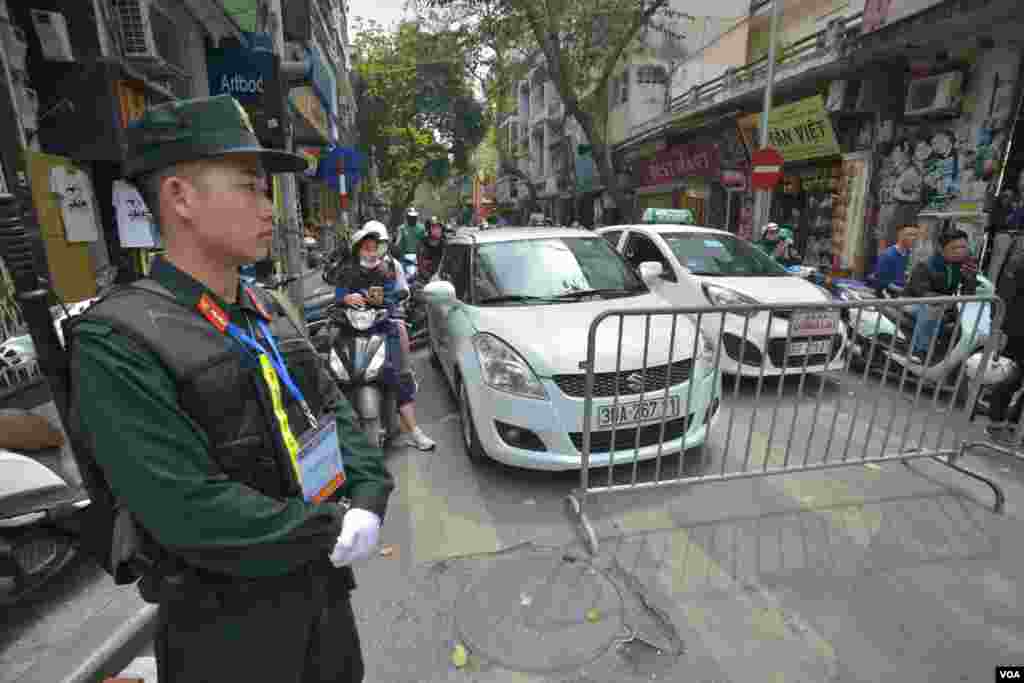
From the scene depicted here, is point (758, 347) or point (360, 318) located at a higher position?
point (360, 318)

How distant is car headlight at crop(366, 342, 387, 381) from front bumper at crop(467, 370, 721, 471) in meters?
0.85

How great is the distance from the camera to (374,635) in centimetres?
242

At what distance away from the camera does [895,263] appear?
22.0 feet

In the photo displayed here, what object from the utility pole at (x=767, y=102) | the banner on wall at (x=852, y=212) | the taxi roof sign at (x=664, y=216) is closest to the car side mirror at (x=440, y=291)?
the taxi roof sign at (x=664, y=216)

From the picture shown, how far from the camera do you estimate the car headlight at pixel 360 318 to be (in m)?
4.11

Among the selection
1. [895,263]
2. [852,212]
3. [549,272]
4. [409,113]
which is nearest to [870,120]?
[852,212]

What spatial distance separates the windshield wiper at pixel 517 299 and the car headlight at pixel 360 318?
2.84 ft

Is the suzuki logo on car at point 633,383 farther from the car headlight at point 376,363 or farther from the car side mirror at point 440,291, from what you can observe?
the car headlight at point 376,363

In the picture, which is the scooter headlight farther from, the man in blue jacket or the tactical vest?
the man in blue jacket

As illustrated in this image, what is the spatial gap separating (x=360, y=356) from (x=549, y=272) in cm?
167

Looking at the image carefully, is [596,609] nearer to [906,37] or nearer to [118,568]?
[118,568]

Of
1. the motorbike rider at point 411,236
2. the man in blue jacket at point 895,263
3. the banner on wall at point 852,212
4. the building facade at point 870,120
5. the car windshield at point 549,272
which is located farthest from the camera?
the banner on wall at point 852,212

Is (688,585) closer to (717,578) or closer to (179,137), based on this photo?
(717,578)

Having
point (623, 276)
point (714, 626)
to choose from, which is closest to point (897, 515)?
point (714, 626)
